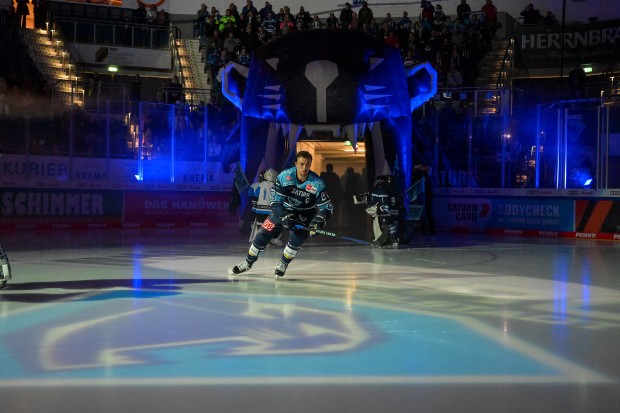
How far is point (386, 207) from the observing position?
14422 millimetres

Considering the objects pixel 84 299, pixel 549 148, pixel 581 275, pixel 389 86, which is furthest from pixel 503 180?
pixel 84 299

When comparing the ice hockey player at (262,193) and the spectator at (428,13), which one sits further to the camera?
the spectator at (428,13)

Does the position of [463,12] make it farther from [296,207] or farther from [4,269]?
[4,269]

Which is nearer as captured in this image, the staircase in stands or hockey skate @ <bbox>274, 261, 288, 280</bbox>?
hockey skate @ <bbox>274, 261, 288, 280</bbox>

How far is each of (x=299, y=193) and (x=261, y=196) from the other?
4388 millimetres

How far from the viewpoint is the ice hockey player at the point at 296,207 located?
30.9ft

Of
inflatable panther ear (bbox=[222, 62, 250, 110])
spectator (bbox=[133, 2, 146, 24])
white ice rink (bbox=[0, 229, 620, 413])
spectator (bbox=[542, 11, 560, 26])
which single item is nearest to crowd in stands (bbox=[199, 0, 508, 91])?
spectator (bbox=[542, 11, 560, 26])

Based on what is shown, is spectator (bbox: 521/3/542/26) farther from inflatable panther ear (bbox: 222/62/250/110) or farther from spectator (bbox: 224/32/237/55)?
inflatable panther ear (bbox: 222/62/250/110)

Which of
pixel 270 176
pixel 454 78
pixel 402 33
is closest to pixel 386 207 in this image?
pixel 270 176

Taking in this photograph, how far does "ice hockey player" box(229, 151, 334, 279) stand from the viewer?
9.42 meters

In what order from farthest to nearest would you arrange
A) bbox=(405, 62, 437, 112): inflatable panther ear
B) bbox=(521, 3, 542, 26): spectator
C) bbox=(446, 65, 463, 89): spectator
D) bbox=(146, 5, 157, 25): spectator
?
1. bbox=(146, 5, 157, 25): spectator
2. bbox=(521, 3, 542, 26): spectator
3. bbox=(446, 65, 463, 89): spectator
4. bbox=(405, 62, 437, 112): inflatable panther ear

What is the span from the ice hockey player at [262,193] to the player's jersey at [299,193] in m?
4.10

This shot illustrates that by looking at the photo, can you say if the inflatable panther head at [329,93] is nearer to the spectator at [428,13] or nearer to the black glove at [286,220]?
the black glove at [286,220]

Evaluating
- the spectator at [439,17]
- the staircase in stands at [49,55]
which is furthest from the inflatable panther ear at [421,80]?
the staircase in stands at [49,55]
